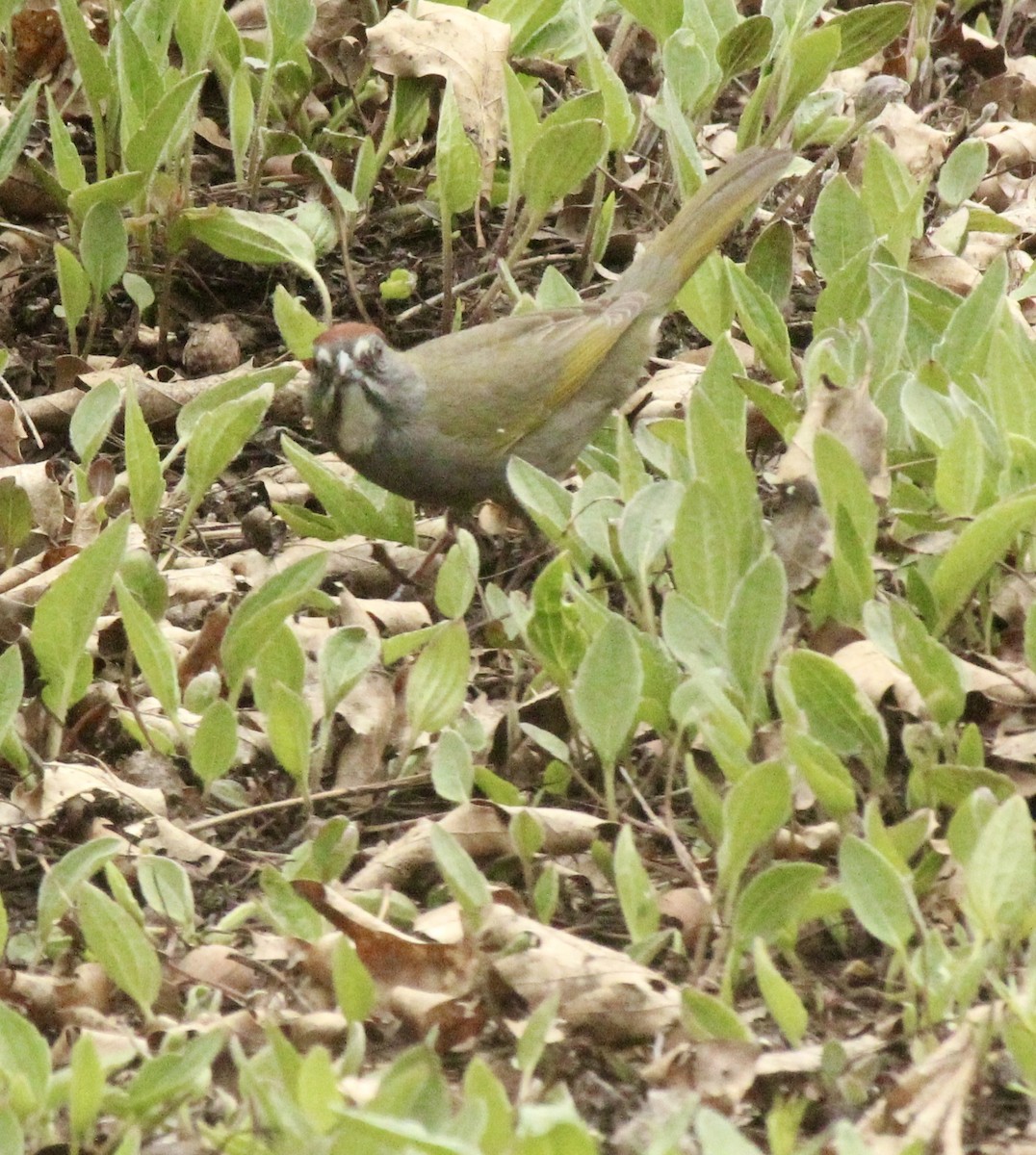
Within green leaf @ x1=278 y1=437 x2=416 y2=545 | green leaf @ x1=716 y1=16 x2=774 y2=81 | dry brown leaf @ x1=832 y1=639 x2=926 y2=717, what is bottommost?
green leaf @ x1=278 y1=437 x2=416 y2=545

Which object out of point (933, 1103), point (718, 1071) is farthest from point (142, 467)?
point (933, 1103)

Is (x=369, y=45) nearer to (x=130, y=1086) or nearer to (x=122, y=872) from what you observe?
(x=122, y=872)

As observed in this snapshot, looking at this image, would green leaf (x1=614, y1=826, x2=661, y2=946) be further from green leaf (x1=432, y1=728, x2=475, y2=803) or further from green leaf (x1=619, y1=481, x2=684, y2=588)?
green leaf (x1=619, y1=481, x2=684, y2=588)

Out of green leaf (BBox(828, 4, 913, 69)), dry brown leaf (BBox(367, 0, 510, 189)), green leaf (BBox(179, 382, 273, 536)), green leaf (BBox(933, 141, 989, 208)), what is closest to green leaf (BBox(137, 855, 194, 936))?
green leaf (BBox(179, 382, 273, 536))

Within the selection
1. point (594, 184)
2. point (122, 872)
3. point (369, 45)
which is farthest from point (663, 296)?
point (122, 872)

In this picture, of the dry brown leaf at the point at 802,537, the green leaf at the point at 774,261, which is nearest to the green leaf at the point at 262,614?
the dry brown leaf at the point at 802,537

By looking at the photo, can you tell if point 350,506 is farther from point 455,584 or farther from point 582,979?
point 582,979

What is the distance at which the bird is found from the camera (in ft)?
16.1

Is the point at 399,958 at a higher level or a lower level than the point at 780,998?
lower

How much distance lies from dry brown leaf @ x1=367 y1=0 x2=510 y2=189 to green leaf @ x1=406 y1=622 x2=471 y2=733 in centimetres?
248

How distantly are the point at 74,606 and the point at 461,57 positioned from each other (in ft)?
9.14

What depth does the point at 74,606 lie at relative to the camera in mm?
3574

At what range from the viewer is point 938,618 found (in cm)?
359

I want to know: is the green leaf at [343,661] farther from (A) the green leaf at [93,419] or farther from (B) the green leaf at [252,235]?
(B) the green leaf at [252,235]
